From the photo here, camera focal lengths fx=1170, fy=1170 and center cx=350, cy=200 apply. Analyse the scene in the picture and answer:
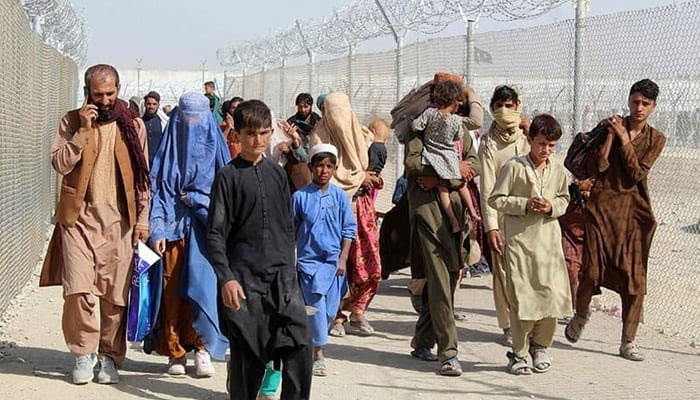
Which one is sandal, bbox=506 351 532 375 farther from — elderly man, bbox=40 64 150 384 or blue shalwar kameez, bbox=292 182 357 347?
elderly man, bbox=40 64 150 384

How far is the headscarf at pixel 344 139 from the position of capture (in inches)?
311

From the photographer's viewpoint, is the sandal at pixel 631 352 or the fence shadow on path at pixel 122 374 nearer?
the fence shadow on path at pixel 122 374

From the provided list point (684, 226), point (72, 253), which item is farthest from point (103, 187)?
point (684, 226)

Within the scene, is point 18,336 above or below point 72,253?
below

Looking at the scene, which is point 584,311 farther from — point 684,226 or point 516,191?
point 684,226

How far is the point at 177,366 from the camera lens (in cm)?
654

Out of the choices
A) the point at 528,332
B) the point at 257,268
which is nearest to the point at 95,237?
the point at 257,268

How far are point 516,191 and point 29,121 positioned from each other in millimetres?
5116

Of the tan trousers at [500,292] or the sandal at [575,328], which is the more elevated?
the tan trousers at [500,292]

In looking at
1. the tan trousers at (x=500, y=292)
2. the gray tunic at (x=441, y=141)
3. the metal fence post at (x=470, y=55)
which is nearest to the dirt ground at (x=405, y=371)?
the tan trousers at (x=500, y=292)

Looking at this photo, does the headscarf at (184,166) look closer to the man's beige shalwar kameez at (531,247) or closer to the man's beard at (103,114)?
the man's beard at (103,114)

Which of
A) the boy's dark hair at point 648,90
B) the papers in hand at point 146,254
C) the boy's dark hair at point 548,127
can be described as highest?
the boy's dark hair at point 648,90

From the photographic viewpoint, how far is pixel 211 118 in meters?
6.60

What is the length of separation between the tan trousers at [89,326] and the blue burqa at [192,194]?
15.7 inches
